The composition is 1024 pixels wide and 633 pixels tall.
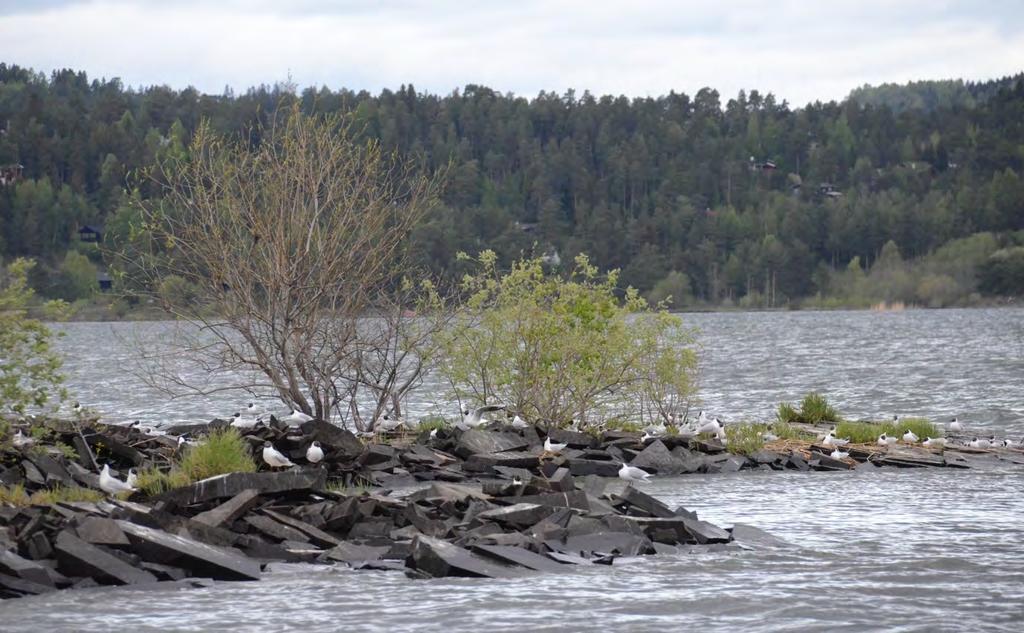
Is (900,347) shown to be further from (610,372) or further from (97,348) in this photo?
(610,372)

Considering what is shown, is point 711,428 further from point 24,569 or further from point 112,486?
point 24,569

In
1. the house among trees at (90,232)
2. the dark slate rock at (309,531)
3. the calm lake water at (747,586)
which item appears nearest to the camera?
the calm lake water at (747,586)

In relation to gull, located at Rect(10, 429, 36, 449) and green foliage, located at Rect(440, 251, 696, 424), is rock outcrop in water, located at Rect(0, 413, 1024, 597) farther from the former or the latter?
green foliage, located at Rect(440, 251, 696, 424)

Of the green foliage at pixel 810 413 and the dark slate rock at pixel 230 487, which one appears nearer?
the dark slate rock at pixel 230 487

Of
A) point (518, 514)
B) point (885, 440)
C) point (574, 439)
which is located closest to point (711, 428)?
point (574, 439)

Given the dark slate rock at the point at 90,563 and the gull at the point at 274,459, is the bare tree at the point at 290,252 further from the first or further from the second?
the dark slate rock at the point at 90,563

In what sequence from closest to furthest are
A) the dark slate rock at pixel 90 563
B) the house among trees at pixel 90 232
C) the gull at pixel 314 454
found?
1. the dark slate rock at pixel 90 563
2. the gull at pixel 314 454
3. the house among trees at pixel 90 232

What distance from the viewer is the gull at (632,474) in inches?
838

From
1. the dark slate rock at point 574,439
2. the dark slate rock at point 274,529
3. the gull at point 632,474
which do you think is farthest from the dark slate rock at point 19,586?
the dark slate rock at point 574,439

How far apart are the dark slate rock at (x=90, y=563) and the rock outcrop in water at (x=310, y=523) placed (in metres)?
0.01

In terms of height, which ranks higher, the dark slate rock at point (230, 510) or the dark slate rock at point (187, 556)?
the dark slate rock at point (230, 510)

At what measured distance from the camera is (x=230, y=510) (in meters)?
14.7

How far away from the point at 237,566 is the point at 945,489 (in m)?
12.3

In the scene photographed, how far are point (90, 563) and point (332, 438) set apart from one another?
6937mm
